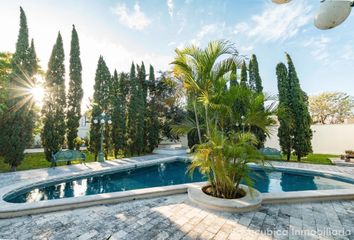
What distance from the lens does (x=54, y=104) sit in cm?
1159

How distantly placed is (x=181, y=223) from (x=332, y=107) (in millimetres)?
35229

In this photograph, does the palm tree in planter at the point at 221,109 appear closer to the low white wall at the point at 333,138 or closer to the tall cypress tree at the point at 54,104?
the tall cypress tree at the point at 54,104

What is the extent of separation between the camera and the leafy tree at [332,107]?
28672 millimetres

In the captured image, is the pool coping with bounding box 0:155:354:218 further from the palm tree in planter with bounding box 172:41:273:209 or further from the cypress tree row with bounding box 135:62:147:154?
the cypress tree row with bounding box 135:62:147:154

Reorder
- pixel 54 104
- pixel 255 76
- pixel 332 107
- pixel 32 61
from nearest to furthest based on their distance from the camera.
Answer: pixel 32 61
pixel 54 104
pixel 255 76
pixel 332 107

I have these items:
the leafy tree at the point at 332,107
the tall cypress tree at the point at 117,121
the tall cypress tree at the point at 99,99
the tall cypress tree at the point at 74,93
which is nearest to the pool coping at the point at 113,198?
the tall cypress tree at the point at 74,93

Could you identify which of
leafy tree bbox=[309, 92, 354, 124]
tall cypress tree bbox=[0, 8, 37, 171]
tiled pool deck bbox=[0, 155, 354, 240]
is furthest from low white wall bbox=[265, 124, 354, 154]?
leafy tree bbox=[309, 92, 354, 124]

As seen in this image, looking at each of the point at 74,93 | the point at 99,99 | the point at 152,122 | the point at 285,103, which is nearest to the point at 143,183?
the point at 74,93

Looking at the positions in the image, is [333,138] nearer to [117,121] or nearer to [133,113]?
[133,113]

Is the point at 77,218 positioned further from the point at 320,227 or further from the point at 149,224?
the point at 320,227

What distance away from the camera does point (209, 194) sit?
4.96m

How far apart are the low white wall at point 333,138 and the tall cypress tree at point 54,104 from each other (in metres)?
15.0

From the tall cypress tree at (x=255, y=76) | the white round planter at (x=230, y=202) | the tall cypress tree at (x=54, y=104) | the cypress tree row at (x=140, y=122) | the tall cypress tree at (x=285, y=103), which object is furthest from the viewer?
the cypress tree row at (x=140, y=122)

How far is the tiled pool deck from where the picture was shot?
3127 millimetres
